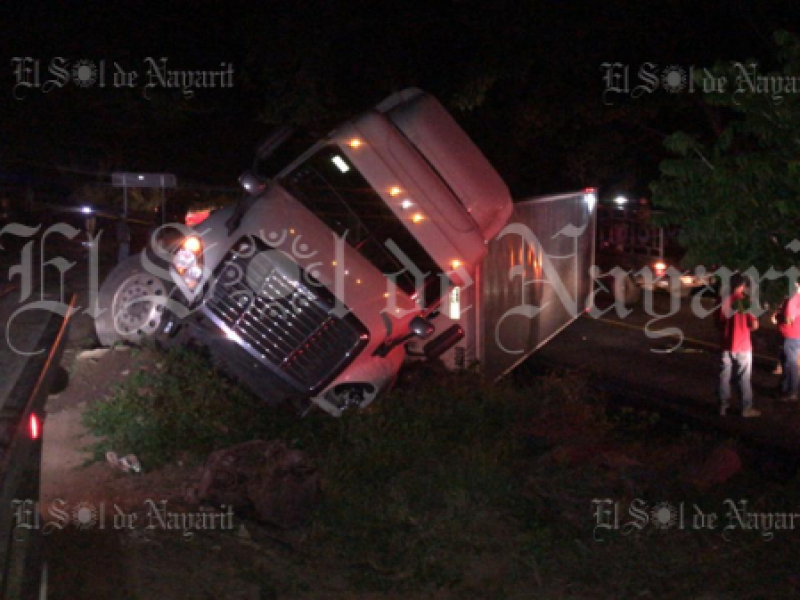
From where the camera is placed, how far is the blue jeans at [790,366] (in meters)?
13.4

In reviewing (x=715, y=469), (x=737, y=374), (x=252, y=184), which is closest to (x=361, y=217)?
(x=252, y=184)

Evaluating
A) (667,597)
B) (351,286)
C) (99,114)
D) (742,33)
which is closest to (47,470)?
(351,286)

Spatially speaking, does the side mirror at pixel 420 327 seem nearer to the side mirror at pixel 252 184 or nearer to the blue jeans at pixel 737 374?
the side mirror at pixel 252 184

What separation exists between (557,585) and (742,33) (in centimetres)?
1209

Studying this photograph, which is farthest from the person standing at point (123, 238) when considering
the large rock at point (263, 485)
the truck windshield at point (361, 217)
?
the large rock at point (263, 485)

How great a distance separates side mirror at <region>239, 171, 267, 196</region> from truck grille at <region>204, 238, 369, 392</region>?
0.64 metres

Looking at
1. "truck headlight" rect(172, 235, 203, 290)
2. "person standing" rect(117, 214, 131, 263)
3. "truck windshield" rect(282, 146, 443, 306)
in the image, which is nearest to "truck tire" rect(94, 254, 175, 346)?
"truck headlight" rect(172, 235, 203, 290)

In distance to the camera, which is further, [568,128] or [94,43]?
[568,128]

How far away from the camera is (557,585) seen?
22.8 ft

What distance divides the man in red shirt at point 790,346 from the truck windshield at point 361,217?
15.2 feet

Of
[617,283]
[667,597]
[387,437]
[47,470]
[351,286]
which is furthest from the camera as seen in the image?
[617,283]

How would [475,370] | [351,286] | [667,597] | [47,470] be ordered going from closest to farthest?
[667,597]
[47,470]
[351,286]
[475,370]

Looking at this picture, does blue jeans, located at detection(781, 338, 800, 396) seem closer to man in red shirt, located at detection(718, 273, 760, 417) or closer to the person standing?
man in red shirt, located at detection(718, 273, 760, 417)

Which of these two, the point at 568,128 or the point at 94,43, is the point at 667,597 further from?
the point at 568,128
